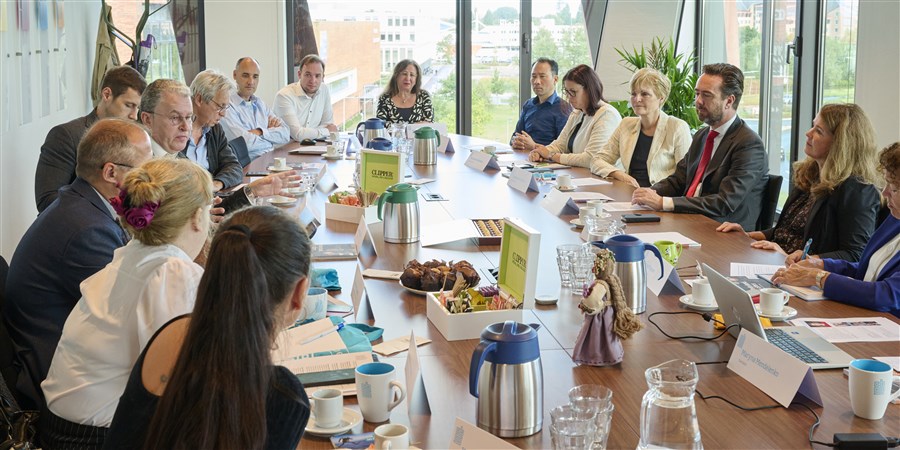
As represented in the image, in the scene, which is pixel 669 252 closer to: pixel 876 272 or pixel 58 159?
pixel 876 272

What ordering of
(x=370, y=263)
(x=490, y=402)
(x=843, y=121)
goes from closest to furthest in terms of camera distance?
(x=490, y=402), (x=370, y=263), (x=843, y=121)

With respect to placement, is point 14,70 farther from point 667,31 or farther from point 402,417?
point 667,31

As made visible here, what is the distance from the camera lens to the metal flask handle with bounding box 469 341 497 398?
1.69m

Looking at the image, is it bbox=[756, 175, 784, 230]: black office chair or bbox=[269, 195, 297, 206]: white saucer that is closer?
bbox=[269, 195, 297, 206]: white saucer

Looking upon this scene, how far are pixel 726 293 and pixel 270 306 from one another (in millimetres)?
1221

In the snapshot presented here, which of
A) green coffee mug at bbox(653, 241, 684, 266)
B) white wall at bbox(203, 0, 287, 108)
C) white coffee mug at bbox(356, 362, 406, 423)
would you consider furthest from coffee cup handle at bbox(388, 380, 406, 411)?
white wall at bbox(203, 0, 287, 108)

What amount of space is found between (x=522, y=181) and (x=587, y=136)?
1467 millimetres

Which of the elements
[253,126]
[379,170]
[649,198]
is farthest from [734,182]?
[253,126]

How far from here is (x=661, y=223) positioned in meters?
3.76

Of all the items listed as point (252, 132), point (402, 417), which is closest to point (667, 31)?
point (252, 132)

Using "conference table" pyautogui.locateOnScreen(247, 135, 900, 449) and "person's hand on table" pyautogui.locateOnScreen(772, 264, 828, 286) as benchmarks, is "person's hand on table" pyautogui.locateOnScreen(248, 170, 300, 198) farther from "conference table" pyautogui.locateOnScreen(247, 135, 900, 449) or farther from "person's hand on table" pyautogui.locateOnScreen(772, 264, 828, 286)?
"person's hand on table" pyautogui.locateOnScreen(772, 264, 828, 286)

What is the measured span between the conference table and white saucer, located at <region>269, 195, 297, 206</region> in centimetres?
15

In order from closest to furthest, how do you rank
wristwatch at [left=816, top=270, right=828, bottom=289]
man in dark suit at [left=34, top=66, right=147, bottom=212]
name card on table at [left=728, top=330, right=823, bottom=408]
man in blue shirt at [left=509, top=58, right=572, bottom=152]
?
name card on table at [left=728, top=330, right=823, bottom=408]
wristwatch at [left=816, top=270, right=828, bottom=289]
man in dark suit at [left=34, top=66, right=147, bottom=212]
man in blue shirt at [left=509, top=58, right=572, bottom=152]

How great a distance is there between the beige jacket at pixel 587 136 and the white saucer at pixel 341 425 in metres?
3.86
